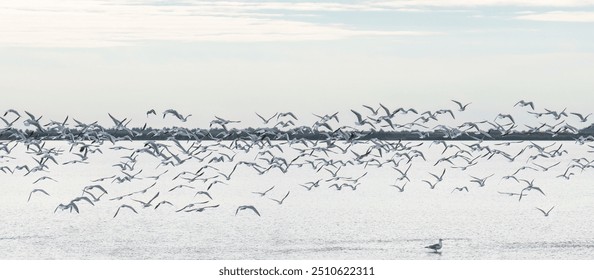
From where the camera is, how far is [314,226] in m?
39.5

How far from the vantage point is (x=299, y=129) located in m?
51.8

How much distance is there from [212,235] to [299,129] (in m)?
A: 16.5

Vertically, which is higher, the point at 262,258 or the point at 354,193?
the point at 354,193

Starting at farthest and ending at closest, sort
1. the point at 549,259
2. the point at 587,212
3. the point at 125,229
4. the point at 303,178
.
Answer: the point at 303,178 < the point at 587,212 < the point at 125,229 < the point at 549,259

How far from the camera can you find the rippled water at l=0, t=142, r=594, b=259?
32.0 meters

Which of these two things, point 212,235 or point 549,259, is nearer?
point 549,259

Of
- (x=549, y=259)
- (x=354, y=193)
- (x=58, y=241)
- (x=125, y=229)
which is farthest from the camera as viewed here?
(x=354, y=193)

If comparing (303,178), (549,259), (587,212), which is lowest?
(549,259)

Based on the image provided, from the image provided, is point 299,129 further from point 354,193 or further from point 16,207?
point 16,207

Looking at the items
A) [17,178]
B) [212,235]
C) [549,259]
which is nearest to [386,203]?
[212,235]

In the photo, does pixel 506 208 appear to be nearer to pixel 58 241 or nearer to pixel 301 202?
pixel 301 202

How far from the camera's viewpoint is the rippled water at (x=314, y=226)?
3198cm

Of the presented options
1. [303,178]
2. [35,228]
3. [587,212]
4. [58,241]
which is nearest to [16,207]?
[35,228]

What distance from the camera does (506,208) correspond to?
1845 inches
